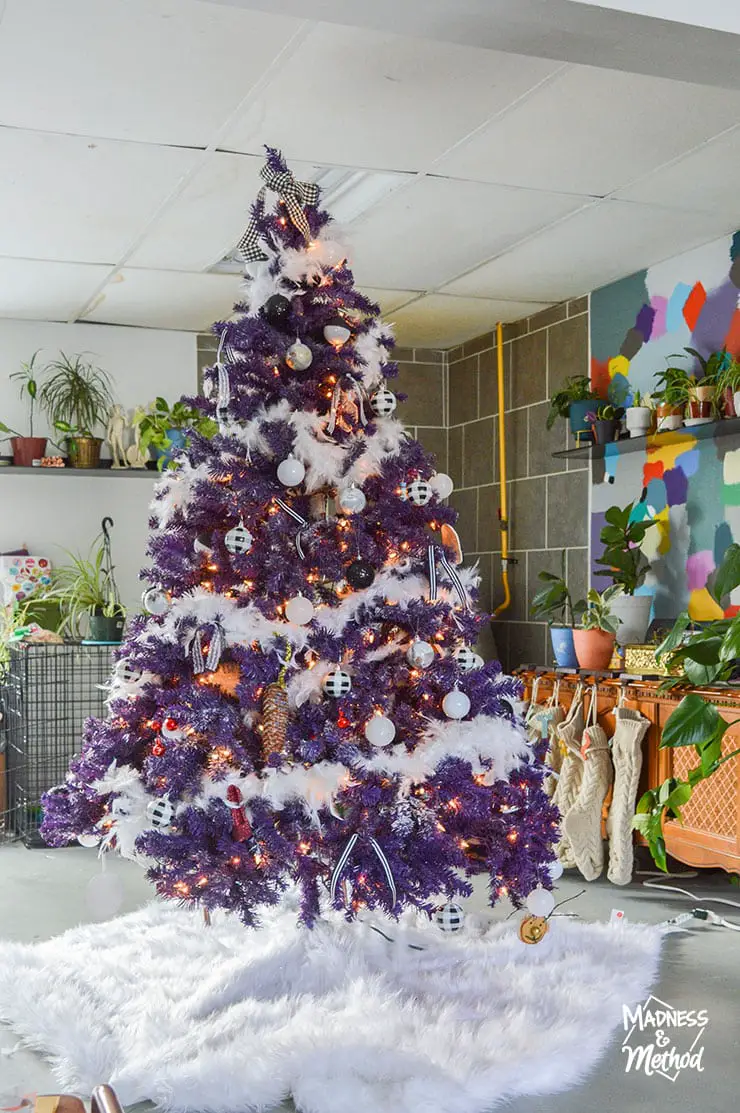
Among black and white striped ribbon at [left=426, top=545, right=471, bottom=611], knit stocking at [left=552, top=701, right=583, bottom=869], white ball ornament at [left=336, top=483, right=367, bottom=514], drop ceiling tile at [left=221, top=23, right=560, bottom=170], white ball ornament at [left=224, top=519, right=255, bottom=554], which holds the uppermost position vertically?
drop ceiling tile at [left=221, top=23, right=560, bottom=170]

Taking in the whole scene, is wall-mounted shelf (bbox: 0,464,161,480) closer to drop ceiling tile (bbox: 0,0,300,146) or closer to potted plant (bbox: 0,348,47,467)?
potted plant (bbox: 0,348,47,467)

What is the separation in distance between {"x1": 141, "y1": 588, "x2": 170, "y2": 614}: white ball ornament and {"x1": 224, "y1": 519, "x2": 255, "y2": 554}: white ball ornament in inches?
10.0

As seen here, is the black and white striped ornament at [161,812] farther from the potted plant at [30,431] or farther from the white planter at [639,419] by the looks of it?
the potted plant at [30,431]

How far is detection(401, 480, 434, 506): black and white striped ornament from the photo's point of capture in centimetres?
291

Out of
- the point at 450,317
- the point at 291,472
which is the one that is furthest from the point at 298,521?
the point at 450,317

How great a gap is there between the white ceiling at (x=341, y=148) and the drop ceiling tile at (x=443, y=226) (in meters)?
0.01

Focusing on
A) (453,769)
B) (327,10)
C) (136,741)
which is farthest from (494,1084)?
(327,10)

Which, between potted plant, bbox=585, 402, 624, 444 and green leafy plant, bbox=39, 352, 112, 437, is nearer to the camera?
potted plant, bbox=585, 402, 624, 444

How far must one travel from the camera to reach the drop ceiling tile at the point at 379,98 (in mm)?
2799

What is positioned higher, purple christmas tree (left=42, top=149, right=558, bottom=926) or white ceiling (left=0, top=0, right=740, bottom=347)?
white ceiling (left=0, top=0, right=740, bottom=347)

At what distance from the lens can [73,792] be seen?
2.95 meters

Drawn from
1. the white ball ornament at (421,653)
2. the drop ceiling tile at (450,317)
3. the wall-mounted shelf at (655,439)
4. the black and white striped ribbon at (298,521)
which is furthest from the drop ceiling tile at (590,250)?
the white ball ornament at (421,653)

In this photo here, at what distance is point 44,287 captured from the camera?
483cm

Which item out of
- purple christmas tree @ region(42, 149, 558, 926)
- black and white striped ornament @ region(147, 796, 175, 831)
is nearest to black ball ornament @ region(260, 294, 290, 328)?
purple christmas tree @ region(42, 149, 558, 926)
